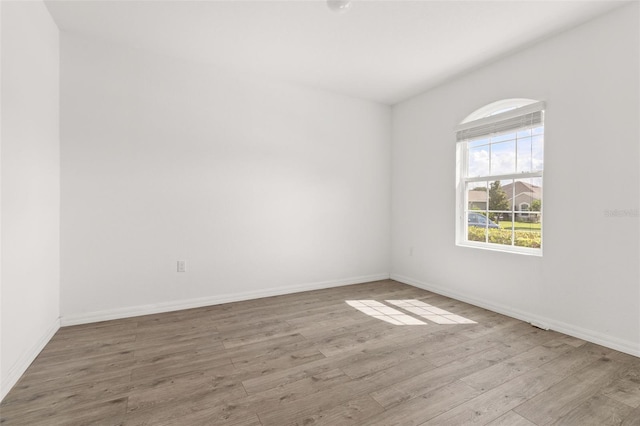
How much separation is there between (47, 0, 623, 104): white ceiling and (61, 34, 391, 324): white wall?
0.38m

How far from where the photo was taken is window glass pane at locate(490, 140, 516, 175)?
336 centimetres

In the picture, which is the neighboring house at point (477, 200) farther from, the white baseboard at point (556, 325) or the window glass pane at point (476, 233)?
the white baseboard at point (556, 325)

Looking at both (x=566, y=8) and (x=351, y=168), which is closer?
(x=566, y=8)

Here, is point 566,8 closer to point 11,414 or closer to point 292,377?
point 292,377

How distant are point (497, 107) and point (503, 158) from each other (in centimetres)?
61

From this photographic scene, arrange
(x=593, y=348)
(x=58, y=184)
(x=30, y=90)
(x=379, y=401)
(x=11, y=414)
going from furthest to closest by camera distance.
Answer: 1. (x=58, y=184)
2. (x=593, y=348)
3. (x=30, y=90)
4. (x=379, y=401)
5. (x=11, y=414)

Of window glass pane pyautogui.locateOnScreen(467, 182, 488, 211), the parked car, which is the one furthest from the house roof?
the parked car

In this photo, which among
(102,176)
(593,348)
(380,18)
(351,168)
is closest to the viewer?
(593,348)

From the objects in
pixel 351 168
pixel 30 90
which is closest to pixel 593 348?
pixel 351 168

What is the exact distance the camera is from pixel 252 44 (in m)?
3.07

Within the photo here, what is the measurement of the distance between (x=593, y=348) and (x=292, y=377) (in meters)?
2.48

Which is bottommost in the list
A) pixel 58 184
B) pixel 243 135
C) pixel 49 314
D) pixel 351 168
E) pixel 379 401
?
pixel 379 401

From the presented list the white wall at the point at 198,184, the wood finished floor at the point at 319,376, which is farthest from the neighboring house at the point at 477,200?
the white wall at the point at 198,184

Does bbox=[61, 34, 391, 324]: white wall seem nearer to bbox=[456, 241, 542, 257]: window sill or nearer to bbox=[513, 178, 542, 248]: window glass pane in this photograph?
bbox=[456, 241, 542, 257]: window sill
